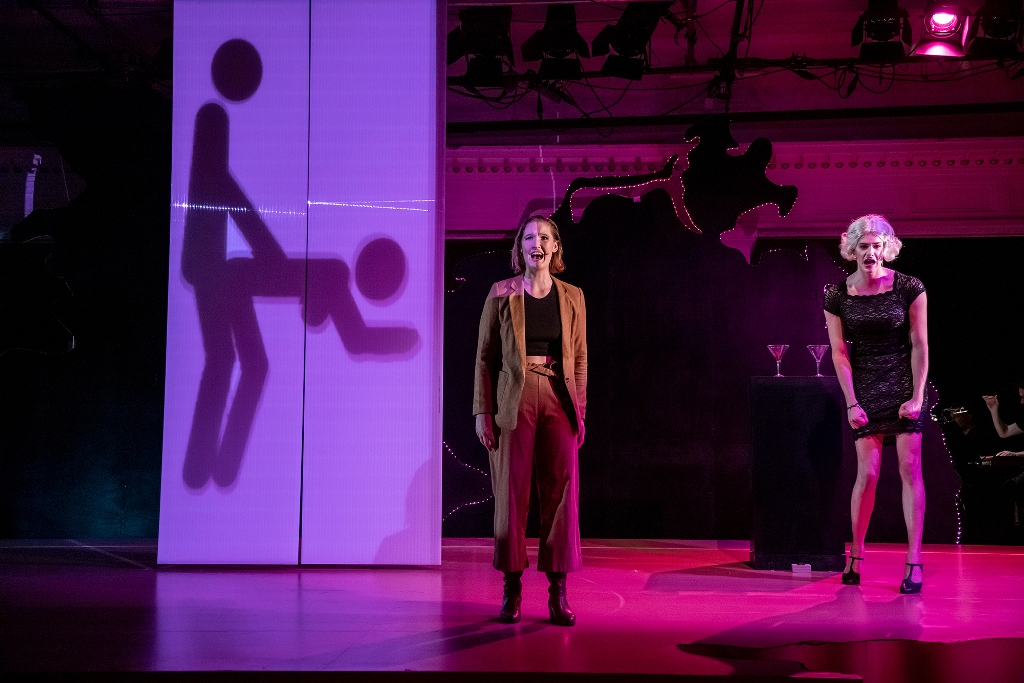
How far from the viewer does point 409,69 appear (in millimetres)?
4543

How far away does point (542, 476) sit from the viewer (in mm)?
3188

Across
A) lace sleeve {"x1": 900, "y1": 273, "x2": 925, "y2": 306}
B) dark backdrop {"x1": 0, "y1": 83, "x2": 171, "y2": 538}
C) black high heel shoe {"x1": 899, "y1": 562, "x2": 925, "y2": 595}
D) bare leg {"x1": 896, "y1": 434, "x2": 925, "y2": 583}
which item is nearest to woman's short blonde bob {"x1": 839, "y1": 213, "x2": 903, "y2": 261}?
lace sleeve {"x1": 900, "y1": 273, "x2": 925, "y2": 306}

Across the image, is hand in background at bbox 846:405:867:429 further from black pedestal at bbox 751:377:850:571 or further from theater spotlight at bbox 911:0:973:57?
theater spotlight at bbox 911:0:973:57

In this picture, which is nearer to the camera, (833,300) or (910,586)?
(910,586)

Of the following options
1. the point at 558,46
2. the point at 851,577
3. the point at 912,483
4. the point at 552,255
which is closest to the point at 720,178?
the point at 558,46

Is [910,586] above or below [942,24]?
below

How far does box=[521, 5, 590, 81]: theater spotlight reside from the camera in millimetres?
5395

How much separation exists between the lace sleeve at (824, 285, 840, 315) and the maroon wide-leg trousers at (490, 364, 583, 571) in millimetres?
1587

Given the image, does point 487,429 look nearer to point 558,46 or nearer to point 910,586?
point 910,586

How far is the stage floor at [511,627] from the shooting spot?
252cm

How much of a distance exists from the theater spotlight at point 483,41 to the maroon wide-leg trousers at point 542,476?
297 cm

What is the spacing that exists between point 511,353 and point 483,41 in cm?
294

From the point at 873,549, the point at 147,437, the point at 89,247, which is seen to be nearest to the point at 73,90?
the point at 89,247

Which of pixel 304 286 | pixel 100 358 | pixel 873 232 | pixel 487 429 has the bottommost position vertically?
pixel 487 429
